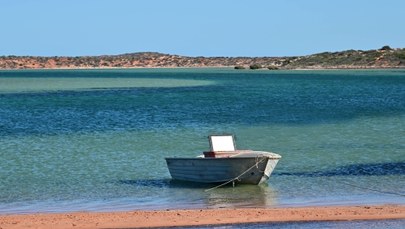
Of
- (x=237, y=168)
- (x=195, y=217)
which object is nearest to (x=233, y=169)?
(x=237, y=168)

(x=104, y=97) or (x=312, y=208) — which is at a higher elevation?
(x=312, y=208)

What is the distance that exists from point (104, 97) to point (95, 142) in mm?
39778

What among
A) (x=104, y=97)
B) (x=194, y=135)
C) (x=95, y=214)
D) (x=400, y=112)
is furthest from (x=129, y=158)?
(x=104, y=97)

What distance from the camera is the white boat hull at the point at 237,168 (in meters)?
23.1

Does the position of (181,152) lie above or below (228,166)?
below

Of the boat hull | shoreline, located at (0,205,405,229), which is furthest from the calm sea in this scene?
shoreline, located at (0,205,405,229)

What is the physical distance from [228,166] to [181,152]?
27.6ft

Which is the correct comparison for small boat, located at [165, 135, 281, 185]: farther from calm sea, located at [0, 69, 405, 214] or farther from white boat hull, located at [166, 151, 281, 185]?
calm sea, located at [0, 69, 405, 214]

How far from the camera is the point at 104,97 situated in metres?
75.0

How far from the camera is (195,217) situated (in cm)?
1812

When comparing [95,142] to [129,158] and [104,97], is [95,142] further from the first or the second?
[104,97]

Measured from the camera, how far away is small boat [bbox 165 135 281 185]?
912 inches

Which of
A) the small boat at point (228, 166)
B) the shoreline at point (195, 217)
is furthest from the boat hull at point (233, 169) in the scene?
the shoreline at point (195, 217)

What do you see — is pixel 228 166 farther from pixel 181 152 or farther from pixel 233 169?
pixel 181 152
